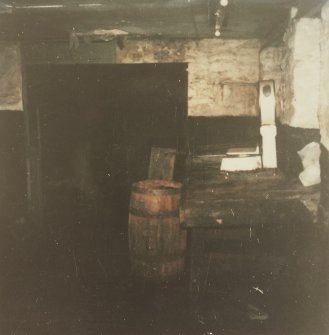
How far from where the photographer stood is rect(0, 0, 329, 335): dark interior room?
12.2ft

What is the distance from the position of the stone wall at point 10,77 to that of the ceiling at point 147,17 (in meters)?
0.41

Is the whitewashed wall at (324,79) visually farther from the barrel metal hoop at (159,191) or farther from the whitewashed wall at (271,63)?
the whitewashed wall at (271,63)

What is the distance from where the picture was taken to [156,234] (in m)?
4.26

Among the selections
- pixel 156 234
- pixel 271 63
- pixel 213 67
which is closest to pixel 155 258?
pixel 156 234

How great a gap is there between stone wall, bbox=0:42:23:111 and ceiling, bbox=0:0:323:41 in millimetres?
407

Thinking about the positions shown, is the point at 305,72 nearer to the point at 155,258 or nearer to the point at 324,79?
the point at 324,79

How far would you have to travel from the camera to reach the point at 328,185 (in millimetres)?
3650

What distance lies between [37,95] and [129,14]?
8.87ft

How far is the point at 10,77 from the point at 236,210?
4630mm

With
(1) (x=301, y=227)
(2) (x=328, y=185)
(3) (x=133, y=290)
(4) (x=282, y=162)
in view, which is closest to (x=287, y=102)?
(4) (x=282, y=162)

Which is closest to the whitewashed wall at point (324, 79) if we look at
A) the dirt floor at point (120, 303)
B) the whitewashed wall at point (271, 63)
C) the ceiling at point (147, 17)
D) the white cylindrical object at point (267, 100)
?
the ceiling at point (147, 17)

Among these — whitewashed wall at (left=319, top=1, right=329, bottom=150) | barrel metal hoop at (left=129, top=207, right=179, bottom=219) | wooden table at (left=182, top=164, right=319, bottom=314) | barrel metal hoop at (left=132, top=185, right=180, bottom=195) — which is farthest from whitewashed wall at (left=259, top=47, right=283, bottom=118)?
barrel metal hoop at (left=129, top=207, right=179, bottom=219)

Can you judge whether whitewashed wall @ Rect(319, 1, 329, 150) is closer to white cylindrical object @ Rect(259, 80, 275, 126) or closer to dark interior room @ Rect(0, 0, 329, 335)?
dark interior room @ Rect(0, 0, 329, 335)

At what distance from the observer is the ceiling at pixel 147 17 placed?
4066 millimetres
